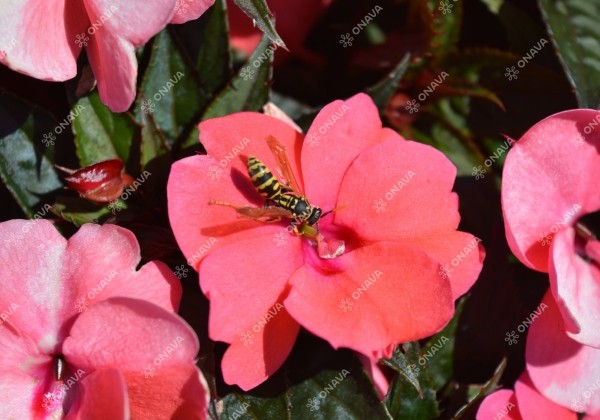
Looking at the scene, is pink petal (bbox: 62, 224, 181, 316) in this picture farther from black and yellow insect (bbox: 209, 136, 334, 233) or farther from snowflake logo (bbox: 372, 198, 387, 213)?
snowflake logo (bbox: 372, 198, 387, 213)

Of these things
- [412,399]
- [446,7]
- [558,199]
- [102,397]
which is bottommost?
[412,399]

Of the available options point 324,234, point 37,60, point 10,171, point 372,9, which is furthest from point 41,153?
point 372,9

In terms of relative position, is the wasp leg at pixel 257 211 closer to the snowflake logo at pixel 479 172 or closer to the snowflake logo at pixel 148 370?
the snowflake logo at pixel 148 370

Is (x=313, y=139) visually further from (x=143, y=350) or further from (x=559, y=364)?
(x=559, y=364)

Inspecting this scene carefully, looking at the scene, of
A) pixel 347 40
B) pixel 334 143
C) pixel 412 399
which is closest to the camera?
pixel 334 143

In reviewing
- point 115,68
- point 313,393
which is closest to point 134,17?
point 115,68

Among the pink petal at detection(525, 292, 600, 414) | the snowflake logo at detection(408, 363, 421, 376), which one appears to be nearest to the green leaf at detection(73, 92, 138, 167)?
the snowflake logo at detection(408, 363, 421, 376)

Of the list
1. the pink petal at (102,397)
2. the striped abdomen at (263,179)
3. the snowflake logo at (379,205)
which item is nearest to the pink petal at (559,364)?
the snowflake logo at (379,205)

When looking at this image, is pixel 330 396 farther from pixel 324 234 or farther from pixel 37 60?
pixel 37 60
